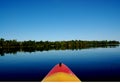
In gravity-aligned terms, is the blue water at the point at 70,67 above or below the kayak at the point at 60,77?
below

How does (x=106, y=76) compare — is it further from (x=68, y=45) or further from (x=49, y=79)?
(x=68, y=45)

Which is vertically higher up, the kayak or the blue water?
the kayak

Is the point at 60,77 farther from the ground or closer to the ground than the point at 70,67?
farther from the ground

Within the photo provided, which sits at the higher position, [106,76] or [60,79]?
[60,79]

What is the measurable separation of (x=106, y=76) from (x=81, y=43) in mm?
20300

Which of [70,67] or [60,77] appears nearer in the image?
[60,77]

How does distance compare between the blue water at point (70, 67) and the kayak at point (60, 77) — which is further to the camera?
the blue water at point (70, 67)

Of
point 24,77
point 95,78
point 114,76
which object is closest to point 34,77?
point 24,77

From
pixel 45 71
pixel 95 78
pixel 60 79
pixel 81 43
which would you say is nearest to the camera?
pixel 60 79

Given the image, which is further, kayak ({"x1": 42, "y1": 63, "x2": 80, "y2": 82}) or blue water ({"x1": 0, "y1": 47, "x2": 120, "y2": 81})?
blue water ({"x1": 0, "y1": 47, "x2": 120, "y2": 81})

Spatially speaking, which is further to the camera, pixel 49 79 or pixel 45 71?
pixel 45 71

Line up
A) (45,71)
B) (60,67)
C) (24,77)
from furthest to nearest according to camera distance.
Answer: (45,71) → (24,77) → (60,67)

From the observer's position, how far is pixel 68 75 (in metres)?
1.68

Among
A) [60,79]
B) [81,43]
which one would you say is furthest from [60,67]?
[81,43]
